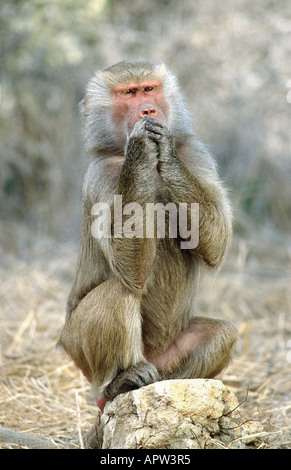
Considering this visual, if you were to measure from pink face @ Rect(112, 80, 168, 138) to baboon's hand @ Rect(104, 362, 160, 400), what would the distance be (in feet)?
4.45

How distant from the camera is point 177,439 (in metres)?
2.90

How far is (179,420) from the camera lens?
292 centimetres

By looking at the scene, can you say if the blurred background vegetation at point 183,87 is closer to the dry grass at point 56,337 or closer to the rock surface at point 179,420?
the dry grass at point 56,337

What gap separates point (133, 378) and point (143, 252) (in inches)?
26.7

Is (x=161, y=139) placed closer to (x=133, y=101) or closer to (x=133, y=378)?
(x=133, y=101)

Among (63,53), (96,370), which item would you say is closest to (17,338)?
(96,370)

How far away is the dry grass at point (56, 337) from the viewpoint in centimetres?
410

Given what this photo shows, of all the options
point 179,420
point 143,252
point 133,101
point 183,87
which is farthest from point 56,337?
point 183,87

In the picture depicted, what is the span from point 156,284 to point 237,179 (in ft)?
18.2

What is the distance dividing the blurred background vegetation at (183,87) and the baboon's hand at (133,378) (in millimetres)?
5072

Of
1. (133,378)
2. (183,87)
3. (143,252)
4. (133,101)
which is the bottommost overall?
(133,378)

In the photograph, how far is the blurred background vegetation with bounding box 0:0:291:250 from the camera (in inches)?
322

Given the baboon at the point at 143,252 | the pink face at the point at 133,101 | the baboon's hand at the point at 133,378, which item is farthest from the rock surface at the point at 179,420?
the pink face at the point at 133,101

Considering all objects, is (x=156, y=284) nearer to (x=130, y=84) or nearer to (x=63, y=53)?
(x=130, y=84)
